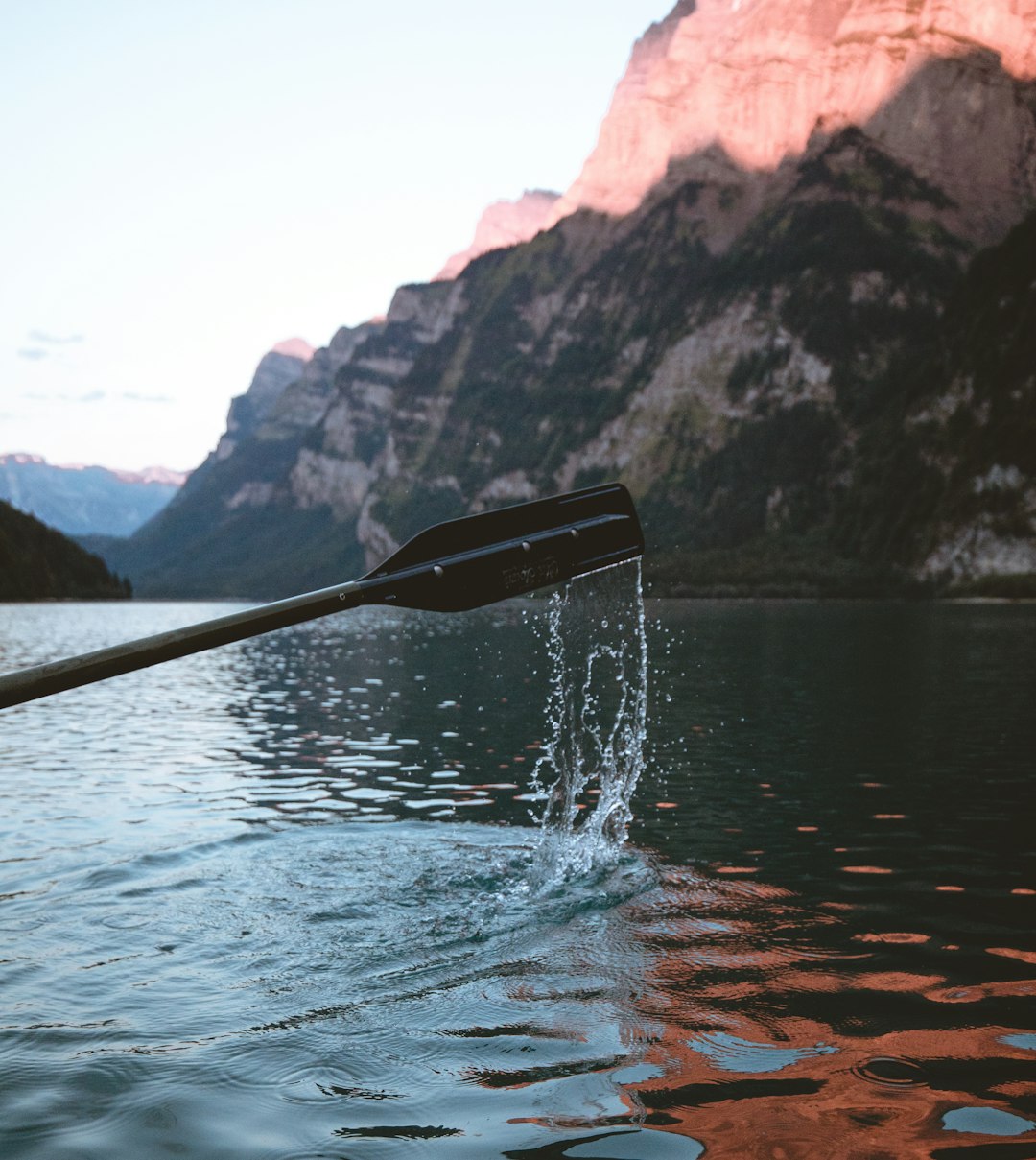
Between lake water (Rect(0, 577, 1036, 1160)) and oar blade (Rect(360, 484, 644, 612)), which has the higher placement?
oar blade (Rect(360, 484, 644, 612))

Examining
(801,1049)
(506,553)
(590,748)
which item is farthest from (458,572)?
(590,748)

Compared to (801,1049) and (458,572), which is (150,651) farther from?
(801,1049)

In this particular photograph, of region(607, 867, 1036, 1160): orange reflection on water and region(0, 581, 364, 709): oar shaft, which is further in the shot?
region(607, 867, 1036, 1160): orange reflection on water

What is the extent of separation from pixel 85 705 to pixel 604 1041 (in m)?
35.8

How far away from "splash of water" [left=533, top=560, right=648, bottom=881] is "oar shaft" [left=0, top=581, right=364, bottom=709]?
465 cm

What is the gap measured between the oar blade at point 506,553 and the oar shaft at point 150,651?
2.72 ft

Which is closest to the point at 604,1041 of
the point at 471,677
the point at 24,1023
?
the point at 24,1023

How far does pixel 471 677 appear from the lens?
48031 mm

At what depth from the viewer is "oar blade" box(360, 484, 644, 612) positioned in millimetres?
8641

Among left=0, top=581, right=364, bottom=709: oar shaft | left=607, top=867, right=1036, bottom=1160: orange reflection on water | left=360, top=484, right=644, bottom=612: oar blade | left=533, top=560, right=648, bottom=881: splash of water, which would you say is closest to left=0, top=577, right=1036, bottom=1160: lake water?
left=607, top=867, right=1036, bottom=1160: orange reflection on water

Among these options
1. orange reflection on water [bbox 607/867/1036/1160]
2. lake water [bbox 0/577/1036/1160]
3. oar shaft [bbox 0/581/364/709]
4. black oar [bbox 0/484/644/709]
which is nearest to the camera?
oar shaft [bbox 0/581/364/709]

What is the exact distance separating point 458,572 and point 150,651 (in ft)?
8.39

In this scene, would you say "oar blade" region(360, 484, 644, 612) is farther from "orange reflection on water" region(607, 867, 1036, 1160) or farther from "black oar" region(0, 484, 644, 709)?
"orange reflection on water" region(607, 867, 1036, 1160)

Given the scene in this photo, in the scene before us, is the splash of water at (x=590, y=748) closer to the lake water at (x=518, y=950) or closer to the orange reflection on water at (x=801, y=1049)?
the lake water at (x=518, y=950)
